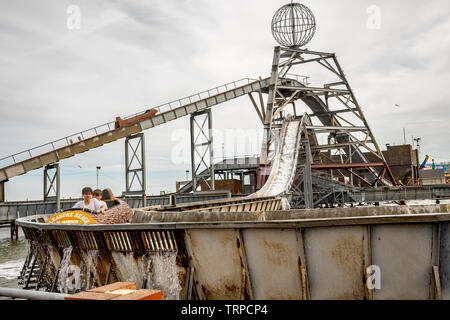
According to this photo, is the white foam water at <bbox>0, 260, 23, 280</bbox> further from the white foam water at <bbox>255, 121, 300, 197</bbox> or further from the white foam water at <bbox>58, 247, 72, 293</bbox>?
the white foam water at <bbox>255, 121, 300, 197</bbox>

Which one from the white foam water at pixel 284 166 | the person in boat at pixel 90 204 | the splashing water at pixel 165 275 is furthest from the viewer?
the white foam water at pixel 284 166

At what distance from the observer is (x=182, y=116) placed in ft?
115

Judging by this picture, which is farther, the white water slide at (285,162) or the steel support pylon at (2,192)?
the steel support pylon at (2,192)

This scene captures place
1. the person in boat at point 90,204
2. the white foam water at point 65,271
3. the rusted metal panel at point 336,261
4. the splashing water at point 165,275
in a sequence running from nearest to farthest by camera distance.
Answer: the rusted metal panel at point 336,261, the splashing water at point 165,275, the white foam water at point 65,271, the person in boat at point 90,204

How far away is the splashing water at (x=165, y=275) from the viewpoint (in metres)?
6.85

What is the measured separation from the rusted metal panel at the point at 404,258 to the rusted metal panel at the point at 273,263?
1167 mm

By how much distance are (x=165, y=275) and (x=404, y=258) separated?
153 inches

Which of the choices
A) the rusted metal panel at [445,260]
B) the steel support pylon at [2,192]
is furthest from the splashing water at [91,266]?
the steel support pylon at [2,192]

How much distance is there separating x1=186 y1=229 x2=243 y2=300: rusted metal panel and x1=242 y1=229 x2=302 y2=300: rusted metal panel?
245 mm

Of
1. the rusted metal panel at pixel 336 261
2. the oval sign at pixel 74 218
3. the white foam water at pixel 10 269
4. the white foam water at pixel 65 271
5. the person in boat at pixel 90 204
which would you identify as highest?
the person in boat at pixel 90 204

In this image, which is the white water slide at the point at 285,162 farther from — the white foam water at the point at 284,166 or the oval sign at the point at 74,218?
the oval sign at the point at 74,218

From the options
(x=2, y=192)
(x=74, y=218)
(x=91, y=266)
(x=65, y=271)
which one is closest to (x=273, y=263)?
(x=91, y=266)
